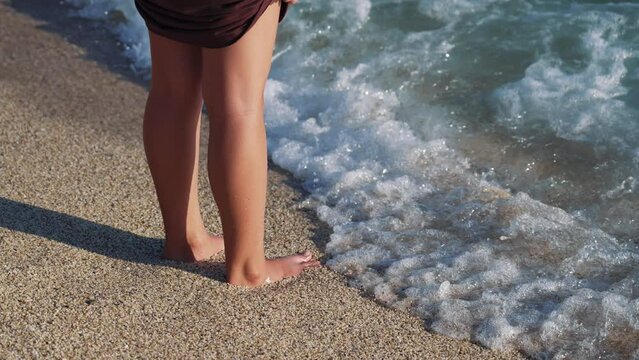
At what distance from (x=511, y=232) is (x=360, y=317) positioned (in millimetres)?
799

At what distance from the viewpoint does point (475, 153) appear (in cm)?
450

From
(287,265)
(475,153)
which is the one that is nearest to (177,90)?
(287,265)

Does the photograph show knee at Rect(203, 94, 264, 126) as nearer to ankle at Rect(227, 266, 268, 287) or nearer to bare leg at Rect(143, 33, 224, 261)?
bare leg at Rect(143, 33, 224, 261)

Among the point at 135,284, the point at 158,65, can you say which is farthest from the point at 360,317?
the point at 158,65

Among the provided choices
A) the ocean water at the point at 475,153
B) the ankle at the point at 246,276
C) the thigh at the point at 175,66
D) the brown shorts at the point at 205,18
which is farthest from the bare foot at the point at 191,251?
the brown shorts at the point at 205,18

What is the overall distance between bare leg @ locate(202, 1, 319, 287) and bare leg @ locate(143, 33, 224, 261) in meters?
0.13

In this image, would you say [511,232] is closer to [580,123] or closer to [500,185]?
[500,185]

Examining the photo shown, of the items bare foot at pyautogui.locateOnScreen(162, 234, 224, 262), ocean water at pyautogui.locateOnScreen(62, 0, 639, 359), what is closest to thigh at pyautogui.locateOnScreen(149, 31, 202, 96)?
bare foot at pyautogui.locateOnScreen(162, 234, 224, 262)

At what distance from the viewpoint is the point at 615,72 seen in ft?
16.9

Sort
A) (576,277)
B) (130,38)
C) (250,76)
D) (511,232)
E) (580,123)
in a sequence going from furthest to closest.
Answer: (130,38) → (580,123) → (511,232) → (576,277) → (250,76)

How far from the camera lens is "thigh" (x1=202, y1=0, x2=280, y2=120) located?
2.92 m

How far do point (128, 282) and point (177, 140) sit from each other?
448 mm

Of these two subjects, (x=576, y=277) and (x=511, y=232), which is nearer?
(x=576, y=277)

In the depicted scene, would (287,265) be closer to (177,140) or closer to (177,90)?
(177,140)
